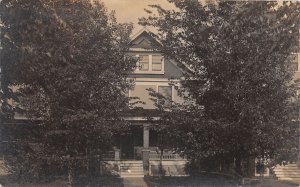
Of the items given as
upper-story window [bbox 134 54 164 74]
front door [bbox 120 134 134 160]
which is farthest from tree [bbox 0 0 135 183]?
front door [bbox 120 134 134 160]

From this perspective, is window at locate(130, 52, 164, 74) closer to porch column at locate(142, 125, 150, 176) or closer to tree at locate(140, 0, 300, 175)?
porch column at locate(142, 125, 150, 176)

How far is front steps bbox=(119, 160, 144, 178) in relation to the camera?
702 inches

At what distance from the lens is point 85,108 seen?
1141 centimetres

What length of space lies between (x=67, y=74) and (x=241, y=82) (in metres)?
4.39

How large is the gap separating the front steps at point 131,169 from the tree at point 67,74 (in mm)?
5669

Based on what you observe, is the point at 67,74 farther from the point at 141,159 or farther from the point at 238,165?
the point at 141,159

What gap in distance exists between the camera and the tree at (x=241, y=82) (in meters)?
10.3

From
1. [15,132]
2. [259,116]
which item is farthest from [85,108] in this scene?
[259,116]

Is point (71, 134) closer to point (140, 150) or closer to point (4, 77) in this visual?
A: point (4, 77)

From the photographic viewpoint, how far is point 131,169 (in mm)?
18328

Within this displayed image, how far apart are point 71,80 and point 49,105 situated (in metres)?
0.87

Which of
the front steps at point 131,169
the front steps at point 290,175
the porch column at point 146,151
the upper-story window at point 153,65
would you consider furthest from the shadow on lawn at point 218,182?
the upper-story window at point 153,65

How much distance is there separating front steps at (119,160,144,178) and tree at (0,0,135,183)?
5.67 meters

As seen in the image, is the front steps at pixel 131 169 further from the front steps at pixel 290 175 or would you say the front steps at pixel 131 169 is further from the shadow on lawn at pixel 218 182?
the front steps at pixel 290 175
